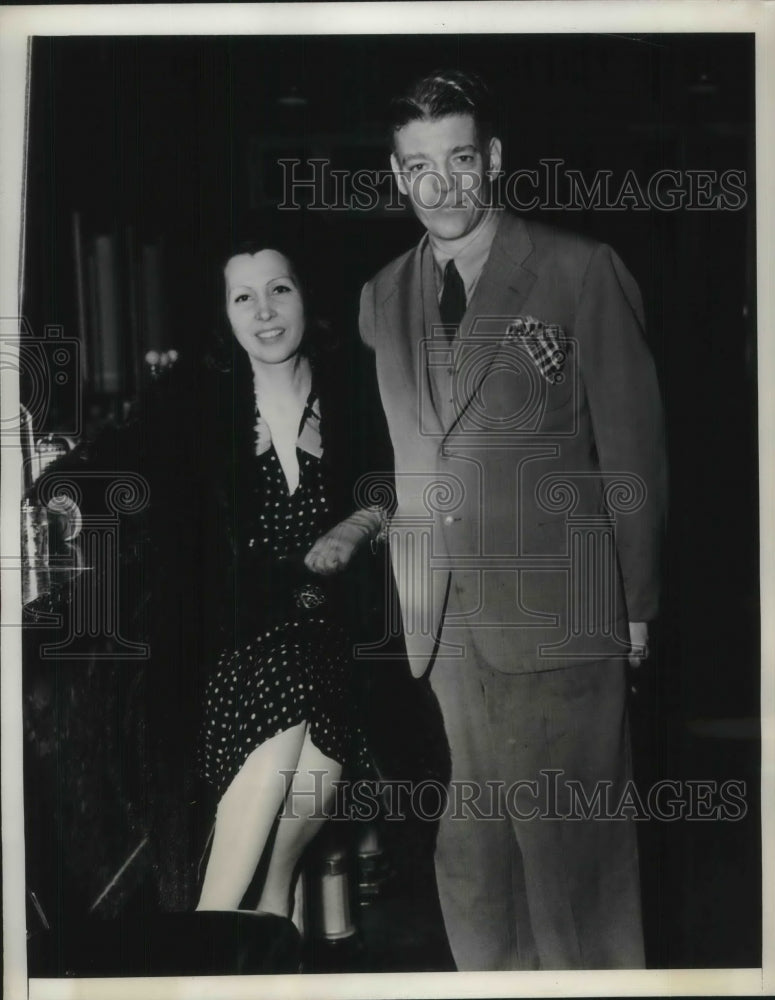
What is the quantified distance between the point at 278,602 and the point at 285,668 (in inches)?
5.7

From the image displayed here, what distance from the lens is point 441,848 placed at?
83.3 inches

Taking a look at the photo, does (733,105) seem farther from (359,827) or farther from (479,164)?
(359,827)

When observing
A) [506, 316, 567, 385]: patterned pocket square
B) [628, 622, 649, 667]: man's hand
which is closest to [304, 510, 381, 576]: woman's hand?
[506, 316, 567, 385]: patterned pocket square

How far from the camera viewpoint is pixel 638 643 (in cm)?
211

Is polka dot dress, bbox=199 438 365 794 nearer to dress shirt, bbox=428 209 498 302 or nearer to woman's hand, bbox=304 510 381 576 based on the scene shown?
woman's hand, bbox=304 510 381 576

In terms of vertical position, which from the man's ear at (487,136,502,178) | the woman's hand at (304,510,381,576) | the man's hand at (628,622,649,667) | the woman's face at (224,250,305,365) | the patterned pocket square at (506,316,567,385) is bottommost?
the man's hand at (628,622,649,667)

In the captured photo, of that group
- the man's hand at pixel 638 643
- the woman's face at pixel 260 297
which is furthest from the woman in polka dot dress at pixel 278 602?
the man's hand at pixel 638 643

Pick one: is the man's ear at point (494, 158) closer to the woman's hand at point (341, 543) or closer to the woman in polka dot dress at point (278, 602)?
the woman in polka dot dress at point (278, 602)

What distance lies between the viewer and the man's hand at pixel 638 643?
211 centimetres

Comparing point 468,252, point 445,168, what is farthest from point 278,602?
point 445,168

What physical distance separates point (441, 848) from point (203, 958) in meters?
0.59

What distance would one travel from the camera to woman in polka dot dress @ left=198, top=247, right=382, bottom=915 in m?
2.09

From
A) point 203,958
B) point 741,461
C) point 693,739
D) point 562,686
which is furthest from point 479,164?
point 203,958

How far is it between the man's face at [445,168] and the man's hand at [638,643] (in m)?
0.96
